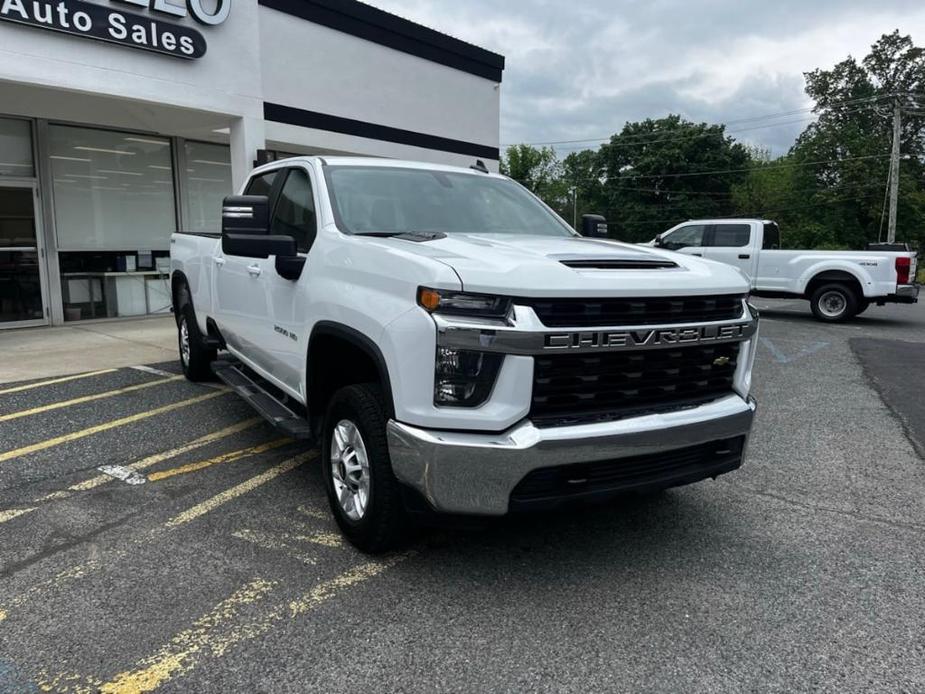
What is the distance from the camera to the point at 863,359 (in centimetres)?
920

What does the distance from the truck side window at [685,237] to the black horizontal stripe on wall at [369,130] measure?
4.65m

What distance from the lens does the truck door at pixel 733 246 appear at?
1394cm

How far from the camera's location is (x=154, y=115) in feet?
34.2

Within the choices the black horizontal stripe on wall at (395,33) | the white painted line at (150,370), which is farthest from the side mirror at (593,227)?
the black horizontal stripe on wall at (395,33)

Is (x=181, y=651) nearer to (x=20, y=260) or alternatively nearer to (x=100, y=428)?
(x=100, y=428)

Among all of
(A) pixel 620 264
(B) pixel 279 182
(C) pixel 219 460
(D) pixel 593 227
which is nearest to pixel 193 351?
(C) pixel 219 460

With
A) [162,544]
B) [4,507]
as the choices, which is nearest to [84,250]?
[4,507]

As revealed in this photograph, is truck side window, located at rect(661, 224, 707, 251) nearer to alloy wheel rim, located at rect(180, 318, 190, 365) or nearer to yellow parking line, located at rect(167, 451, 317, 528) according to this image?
alloy wheel rim, located at rect(180, 318, 190, 365)

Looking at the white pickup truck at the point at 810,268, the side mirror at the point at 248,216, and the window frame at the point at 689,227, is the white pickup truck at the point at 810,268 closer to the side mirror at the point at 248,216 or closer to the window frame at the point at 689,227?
the window frame at the point at 689,227

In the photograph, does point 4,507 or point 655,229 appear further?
point 655,229

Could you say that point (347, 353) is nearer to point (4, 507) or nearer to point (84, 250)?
point (4, 507)

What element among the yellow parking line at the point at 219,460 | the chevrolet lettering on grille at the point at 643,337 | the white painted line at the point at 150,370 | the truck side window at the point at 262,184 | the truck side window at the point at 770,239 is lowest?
the yellow parking line at the point at 219,460

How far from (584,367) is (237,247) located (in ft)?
6.66

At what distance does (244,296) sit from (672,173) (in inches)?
2212
